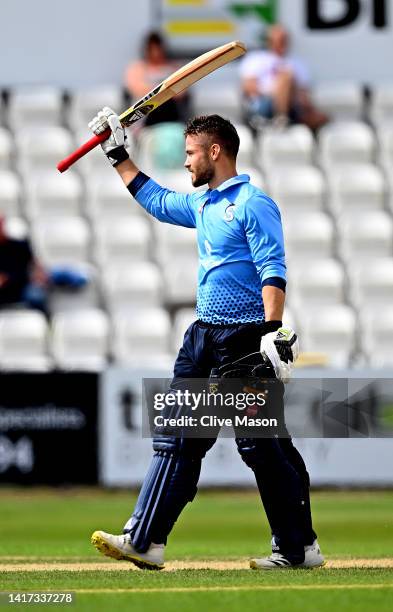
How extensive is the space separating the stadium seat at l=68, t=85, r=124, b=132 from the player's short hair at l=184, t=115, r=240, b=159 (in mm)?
8048

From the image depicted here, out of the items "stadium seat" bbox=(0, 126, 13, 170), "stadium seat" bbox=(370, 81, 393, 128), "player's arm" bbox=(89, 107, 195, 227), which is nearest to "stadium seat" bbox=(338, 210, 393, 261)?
"stadium seat" bbox=(370, 81, 393, 128)

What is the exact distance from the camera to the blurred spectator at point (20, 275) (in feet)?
40.3

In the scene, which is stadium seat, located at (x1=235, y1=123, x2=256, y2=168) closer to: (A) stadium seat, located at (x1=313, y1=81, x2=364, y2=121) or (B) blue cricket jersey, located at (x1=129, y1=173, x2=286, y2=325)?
(A) stadium seat, located at (x1=313, y1=81, x2=364, y2=121)

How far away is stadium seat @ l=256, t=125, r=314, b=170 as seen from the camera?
46.4 feet

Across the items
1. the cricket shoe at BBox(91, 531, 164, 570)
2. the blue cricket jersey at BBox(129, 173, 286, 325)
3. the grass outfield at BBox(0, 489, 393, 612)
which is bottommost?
the grass outfield at BBox(0, 489, 393, 612)

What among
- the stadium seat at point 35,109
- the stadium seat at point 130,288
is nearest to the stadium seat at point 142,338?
the stadium seat at point 130,288

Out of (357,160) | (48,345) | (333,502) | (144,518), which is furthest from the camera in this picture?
(357,160)

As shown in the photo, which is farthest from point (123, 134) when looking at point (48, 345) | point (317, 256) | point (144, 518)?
point (317, 256)

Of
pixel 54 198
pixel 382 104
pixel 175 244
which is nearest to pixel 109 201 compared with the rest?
pixel 54 198

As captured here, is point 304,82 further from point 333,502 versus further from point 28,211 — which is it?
point 333,502

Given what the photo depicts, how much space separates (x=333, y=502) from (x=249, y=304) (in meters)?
5.39

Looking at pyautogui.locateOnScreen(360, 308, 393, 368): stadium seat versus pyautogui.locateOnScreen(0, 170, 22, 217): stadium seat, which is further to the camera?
pyautogui.locateOnScreen(0, 170, 22, 217): stadium seat

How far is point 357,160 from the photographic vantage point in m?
14.4

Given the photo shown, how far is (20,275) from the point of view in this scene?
40.6 feet
